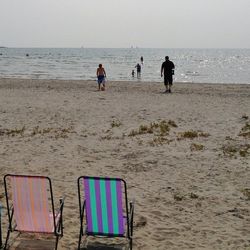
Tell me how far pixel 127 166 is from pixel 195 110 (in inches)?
338

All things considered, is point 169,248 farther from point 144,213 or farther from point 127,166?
point 127,166

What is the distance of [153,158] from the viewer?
9773 millimetres

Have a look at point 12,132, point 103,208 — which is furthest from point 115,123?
point 103,208

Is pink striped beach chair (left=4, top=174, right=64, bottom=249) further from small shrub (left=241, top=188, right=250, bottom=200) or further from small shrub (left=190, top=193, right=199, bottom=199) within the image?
small shrub (left=241, top=188, right=250, bottom=200)

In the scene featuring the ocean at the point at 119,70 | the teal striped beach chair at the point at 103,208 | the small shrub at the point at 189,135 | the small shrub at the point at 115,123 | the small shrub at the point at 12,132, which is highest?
the teal striped beach chair at the point at 103,208

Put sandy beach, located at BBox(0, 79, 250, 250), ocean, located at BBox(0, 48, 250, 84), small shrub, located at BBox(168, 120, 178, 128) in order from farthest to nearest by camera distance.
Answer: ocean, located at BBox(0, 48, 250, 84) → small shrub, located at BBox(168, 120, 178, 128) → sandy beach, located at BBox(0, 79, 250, 250)

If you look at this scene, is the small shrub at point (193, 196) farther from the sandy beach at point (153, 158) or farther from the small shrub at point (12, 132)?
the small shrub at point (12, 132)

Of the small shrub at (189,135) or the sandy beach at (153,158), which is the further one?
the small shrub at (189,135)

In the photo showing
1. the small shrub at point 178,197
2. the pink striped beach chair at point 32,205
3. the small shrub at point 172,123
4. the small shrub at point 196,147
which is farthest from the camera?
the small shrub at point 172,123

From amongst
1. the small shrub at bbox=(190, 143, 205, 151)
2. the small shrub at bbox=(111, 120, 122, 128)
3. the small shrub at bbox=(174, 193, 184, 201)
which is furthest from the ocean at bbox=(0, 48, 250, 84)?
the small shrub at bbox=(174, 193, 184, 201)

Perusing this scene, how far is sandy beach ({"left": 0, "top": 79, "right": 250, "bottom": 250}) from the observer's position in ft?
19.7

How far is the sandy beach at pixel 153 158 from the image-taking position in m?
6.00

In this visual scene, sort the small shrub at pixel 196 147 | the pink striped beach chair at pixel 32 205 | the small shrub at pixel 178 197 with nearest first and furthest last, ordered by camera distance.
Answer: the pink striped beach chair at pixel 32 205 → the small shrub at pixel 178 197 → the small shrub at pixel 196 147

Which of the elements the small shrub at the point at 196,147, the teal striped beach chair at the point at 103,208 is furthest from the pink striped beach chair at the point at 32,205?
the small shrub at the point at 196,147
